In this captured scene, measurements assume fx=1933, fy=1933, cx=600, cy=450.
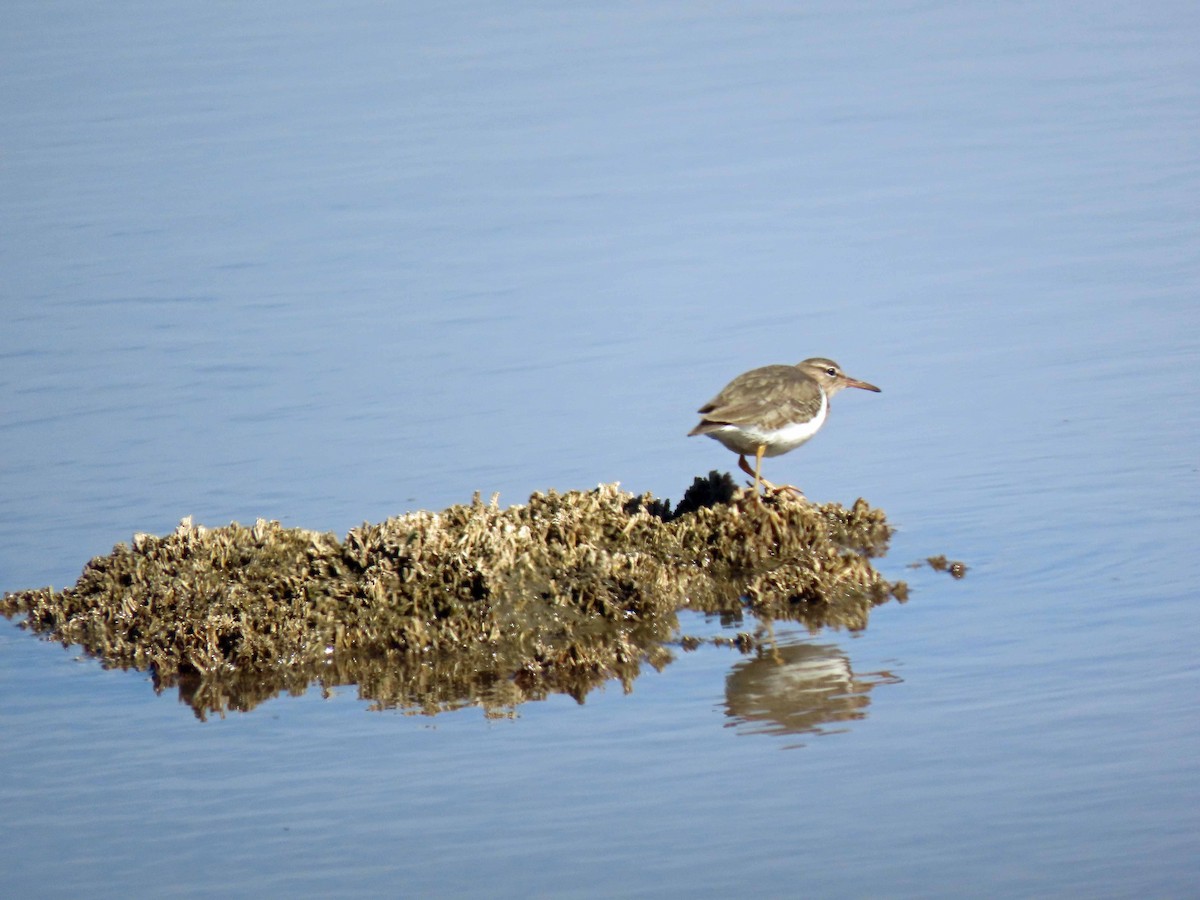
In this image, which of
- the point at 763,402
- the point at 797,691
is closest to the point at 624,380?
the point at 763,402

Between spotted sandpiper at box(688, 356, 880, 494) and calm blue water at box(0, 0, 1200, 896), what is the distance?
2.25 feet

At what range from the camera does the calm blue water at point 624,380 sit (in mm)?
8508

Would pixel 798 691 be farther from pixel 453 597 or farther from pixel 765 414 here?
pixel 765 414

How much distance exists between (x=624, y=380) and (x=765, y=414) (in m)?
3.25

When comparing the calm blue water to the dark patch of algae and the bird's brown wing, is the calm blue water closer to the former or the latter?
the dark patch of algae

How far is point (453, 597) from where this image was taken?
1110 cm

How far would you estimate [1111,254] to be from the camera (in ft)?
59.1

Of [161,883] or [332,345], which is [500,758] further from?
[332,345]

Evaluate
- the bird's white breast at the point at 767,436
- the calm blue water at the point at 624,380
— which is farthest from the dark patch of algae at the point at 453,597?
the bird's white breast at the point at 767,436

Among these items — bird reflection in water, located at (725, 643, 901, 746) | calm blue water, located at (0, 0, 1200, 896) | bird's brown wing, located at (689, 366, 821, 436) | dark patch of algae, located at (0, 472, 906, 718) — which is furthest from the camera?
bird's brown wing, located at (689, 366, 821, 436)

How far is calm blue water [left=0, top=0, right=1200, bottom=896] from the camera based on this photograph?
8508mm

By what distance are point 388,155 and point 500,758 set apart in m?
15.5

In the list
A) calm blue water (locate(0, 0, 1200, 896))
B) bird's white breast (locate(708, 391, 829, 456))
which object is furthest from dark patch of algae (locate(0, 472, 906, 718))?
bird's white breast (locate(708, 391, 829, 456))

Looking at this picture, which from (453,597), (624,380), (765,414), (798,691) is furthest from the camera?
(624,380)
